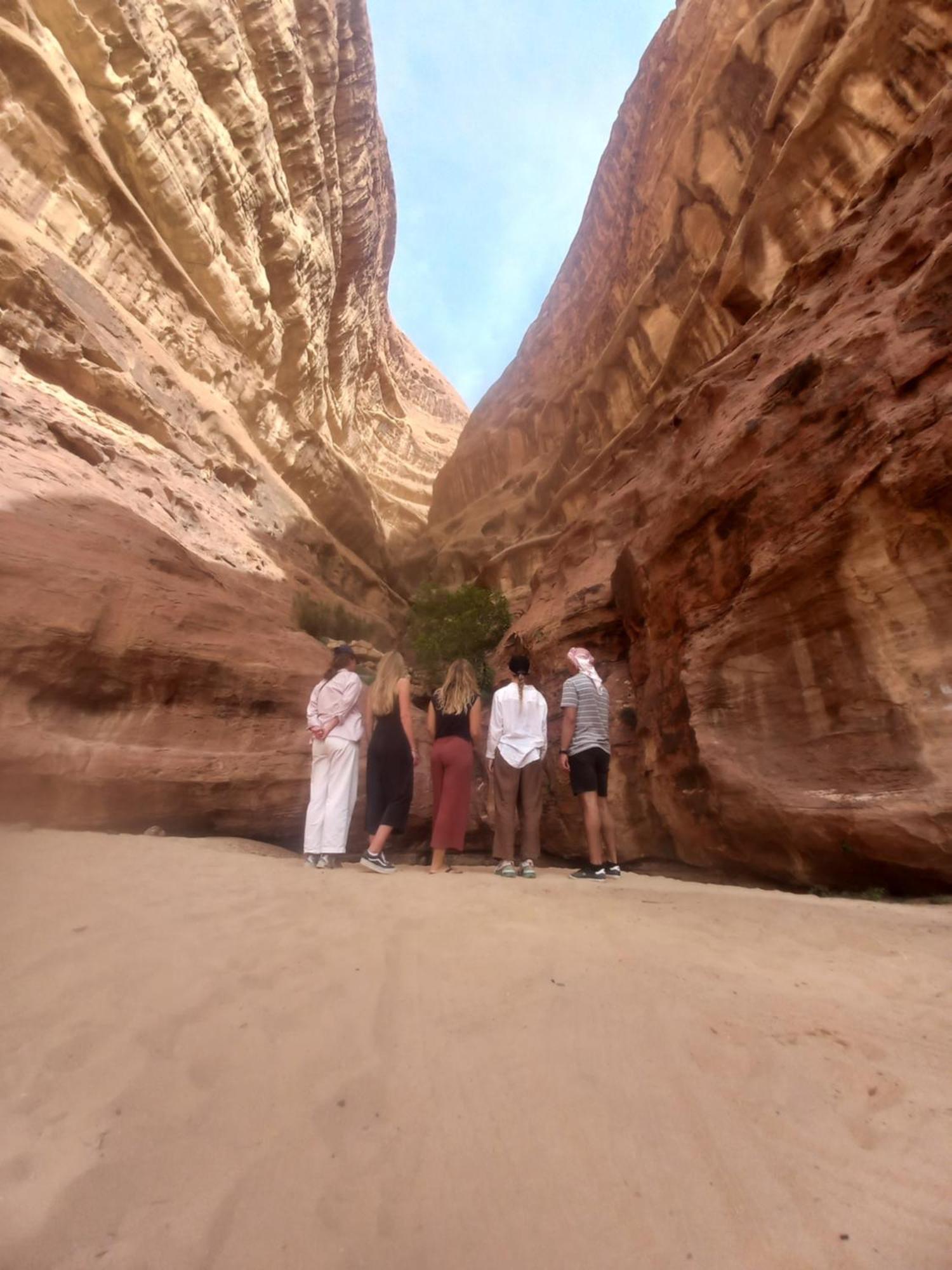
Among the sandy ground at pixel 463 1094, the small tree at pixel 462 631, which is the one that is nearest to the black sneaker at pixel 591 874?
the sandy ground at pixel 463 1094

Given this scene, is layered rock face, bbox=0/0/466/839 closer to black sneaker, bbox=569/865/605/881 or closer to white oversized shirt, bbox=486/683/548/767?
white oversized shirt, bbox=486/683/548/767

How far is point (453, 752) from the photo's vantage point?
5023 mm

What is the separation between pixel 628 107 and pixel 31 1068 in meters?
34.1

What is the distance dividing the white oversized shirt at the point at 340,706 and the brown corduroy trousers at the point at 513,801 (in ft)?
4.00

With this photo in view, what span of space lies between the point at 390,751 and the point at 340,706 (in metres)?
0.57

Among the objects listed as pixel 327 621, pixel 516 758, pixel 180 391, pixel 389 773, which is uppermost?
pixel 180 391

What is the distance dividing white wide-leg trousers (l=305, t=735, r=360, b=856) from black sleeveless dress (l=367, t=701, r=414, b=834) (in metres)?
0.16

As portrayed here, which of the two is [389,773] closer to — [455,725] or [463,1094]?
[455,725]

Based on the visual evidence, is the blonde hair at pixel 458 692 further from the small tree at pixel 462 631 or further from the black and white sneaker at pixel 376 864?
the small tree at pixel 462 631

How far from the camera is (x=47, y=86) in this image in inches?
563

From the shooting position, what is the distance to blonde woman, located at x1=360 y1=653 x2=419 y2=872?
481cm

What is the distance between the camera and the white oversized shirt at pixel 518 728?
16.5 ft

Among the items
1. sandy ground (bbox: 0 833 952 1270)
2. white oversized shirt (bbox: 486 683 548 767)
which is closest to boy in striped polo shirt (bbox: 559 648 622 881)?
white oversized shirt (bbox: 486 683 548 767)

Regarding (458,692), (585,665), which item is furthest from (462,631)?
(458,692)
